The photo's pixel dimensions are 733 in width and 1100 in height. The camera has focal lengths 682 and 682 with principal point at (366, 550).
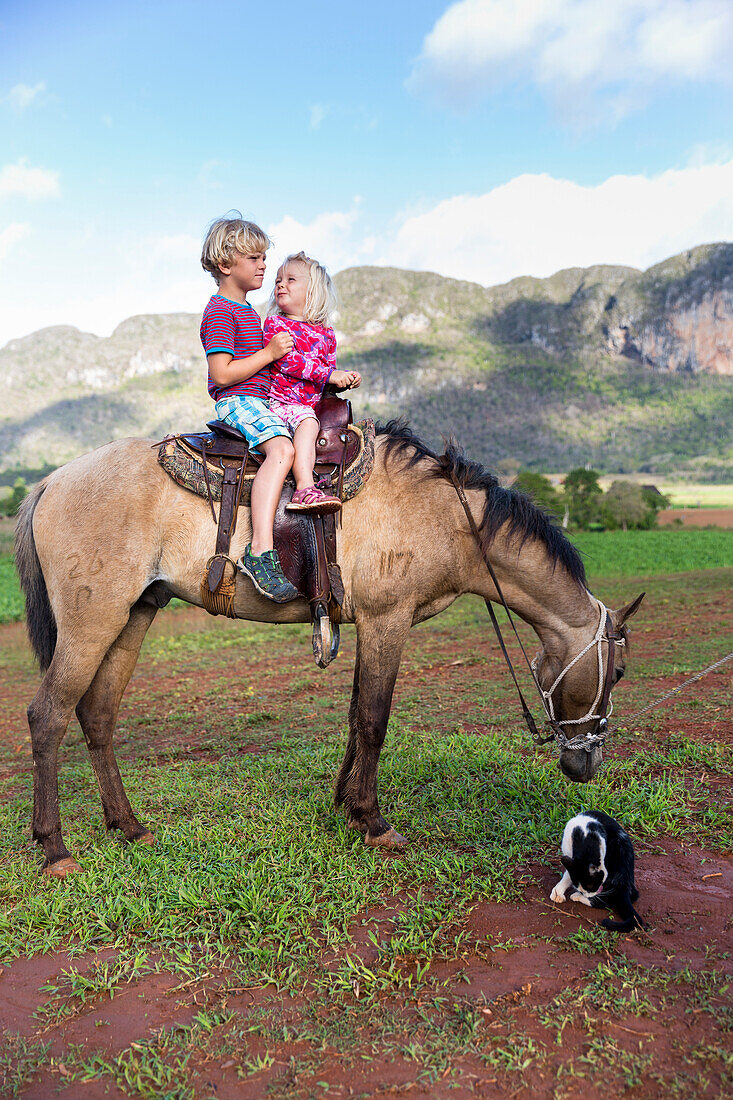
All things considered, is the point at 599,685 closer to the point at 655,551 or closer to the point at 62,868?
the point at 62,868

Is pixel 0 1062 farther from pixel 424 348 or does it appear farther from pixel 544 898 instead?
pixel 424 348

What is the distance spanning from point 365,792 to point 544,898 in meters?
1.19

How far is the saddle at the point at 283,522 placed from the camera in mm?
4070

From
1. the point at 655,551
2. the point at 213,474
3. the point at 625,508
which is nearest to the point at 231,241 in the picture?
the point at 213,474

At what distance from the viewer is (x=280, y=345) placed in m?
3.97

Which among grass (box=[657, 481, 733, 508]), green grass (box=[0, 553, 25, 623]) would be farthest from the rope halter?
grass (box=[657, 481, 733, 508])

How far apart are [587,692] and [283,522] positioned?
2192 millimetres

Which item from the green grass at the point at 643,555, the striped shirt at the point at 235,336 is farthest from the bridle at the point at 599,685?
the green grass at the point at 643,555

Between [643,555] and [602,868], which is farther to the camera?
[643,555]

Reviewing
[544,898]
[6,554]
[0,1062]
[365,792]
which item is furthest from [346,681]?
[6,554]

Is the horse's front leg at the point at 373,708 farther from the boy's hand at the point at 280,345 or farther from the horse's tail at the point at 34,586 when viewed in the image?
the horse's tail at the point at 34,586

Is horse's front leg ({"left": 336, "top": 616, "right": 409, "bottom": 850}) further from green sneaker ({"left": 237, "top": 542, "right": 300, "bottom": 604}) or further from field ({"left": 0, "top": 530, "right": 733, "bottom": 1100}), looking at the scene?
green sneaker ({"left": 237, "top": 542, "right": 300, "bottom": 604})

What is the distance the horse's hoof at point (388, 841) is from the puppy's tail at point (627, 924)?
129 centimetres

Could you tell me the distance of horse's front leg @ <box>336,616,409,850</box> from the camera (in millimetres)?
4184
